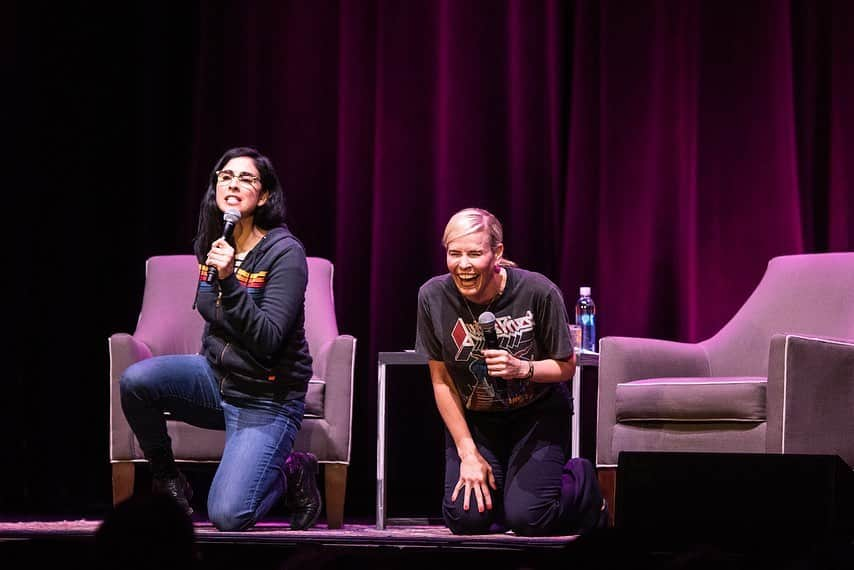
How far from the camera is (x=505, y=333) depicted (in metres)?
2.76

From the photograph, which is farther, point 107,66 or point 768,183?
point 107,66

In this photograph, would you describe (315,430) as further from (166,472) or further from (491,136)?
(491,136)

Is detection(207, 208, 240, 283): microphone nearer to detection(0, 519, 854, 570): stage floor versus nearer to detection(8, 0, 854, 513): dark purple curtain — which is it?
detection(0, 519, 854, 570): stage floor

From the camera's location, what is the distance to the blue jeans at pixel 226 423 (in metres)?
2.79

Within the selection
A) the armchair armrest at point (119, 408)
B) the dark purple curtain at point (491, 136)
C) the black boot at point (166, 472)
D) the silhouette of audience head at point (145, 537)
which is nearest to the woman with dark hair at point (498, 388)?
the black boot at point (166, 472)

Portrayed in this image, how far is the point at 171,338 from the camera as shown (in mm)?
3719

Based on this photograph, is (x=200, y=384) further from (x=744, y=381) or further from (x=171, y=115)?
(x=171, y=115)

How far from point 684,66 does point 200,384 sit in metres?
2.23

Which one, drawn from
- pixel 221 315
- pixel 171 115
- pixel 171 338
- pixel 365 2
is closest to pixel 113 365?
pixel 171 338

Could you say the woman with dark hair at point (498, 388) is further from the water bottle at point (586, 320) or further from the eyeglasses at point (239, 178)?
the water bottle at point (586, 320)

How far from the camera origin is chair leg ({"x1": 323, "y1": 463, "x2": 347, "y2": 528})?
3.30 meters

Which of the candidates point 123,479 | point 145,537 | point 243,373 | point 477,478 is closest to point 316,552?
point 145,537

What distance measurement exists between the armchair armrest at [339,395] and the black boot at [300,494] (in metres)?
0.18

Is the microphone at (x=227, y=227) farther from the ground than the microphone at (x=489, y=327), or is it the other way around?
the microphone at (x=227, y=227)
